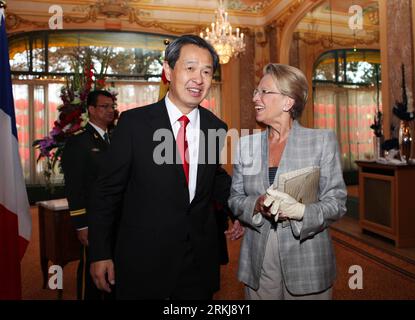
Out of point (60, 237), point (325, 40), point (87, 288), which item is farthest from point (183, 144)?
point (325, 40)

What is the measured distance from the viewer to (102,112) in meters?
2.92

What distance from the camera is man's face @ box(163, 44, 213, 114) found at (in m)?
1.61

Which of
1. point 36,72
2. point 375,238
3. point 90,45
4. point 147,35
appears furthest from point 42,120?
point 375,238

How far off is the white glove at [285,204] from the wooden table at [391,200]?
3.47m

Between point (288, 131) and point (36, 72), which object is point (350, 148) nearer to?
point (36, 72)

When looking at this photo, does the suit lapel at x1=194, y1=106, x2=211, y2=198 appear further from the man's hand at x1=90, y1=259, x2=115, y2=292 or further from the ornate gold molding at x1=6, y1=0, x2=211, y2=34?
the ornate gold molding at x1=6, y1=0, x2=211, y2=34

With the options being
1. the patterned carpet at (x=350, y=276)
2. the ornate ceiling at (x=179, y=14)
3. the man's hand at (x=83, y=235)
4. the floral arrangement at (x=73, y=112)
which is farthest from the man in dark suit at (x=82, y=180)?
the ornate ceiling at (x=179, y=14)

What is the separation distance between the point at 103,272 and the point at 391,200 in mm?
4091

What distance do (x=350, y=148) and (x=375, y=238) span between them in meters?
5.71

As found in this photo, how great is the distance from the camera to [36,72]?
8906mm

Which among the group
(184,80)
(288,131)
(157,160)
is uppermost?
(184,80)

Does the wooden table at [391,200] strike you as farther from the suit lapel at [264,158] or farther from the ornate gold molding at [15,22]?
the ornate gold molding at [15,22]

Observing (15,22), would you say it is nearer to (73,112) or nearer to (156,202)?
(73,112)

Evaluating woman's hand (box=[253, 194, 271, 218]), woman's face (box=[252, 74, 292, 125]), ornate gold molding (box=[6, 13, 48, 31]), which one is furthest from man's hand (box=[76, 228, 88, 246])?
ornate gold molding (box=[6, 13, 48, 31])
